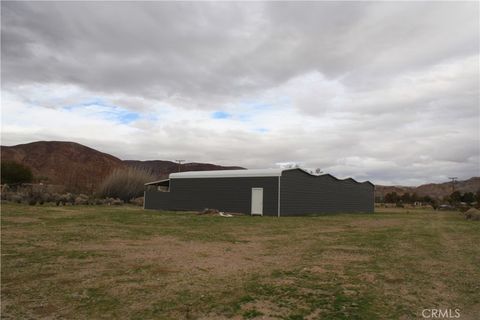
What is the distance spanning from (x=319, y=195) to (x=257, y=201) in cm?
594

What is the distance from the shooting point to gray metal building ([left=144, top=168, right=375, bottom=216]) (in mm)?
24922

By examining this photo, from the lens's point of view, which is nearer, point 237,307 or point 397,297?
point 237,307

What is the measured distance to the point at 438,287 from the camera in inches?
245

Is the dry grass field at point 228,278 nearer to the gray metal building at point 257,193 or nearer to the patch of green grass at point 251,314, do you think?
the patch of green grass at point 251,314

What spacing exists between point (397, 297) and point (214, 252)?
4.60m

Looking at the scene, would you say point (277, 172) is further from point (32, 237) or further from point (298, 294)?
point (298, 294)

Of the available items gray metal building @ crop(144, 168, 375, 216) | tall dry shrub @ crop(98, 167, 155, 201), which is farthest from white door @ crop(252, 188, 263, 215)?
tall dry shrub @ crop(98, 167, 155, 201)

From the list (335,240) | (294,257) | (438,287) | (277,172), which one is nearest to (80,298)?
(294,257)

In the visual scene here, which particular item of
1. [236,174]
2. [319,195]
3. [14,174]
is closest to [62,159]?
[14,174]

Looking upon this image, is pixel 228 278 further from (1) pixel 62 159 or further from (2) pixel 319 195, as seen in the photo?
(1) pixel 62 159

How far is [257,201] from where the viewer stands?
25375 millimetres

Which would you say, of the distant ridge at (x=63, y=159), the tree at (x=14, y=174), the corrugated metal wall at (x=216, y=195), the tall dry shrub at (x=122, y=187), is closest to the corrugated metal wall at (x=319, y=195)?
the corrugated metal wall at (x=216, y=195)

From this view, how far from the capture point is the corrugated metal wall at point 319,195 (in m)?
25.3

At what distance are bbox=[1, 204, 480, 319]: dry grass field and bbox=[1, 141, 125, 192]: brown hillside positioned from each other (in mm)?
72311
